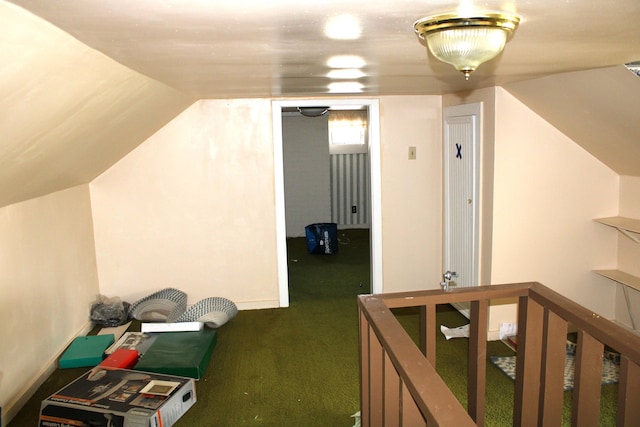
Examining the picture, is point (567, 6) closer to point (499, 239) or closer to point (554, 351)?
point (554, 351)

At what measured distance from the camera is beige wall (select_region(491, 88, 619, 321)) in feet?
12.0

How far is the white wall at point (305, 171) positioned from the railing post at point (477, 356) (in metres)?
5.68

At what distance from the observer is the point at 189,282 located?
4.63m

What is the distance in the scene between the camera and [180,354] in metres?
3.40

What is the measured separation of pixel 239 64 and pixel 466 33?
1186 millimetres

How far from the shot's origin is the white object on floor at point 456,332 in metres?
3.93

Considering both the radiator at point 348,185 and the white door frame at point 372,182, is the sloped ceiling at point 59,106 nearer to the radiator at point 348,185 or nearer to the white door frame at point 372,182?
the white door frame at point 372,182

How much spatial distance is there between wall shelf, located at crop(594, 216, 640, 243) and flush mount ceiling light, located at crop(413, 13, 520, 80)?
2.42 m

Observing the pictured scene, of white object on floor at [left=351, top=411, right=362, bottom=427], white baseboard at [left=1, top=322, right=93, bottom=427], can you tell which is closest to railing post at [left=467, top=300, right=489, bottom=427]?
white object on floor at [left=351, top=411, right=362, bottom=427]

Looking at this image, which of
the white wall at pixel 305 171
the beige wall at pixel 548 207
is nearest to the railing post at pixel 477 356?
the beige wall at pixel 548 207

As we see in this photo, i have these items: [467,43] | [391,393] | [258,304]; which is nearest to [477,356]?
[391,393]

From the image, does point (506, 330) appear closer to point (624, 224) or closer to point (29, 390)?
point (624, 224)

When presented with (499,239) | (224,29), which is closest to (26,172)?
(224,29)

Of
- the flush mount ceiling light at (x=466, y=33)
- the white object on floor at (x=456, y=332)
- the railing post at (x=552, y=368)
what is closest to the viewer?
the flush mount ceiling light at (x=466, y=33)
